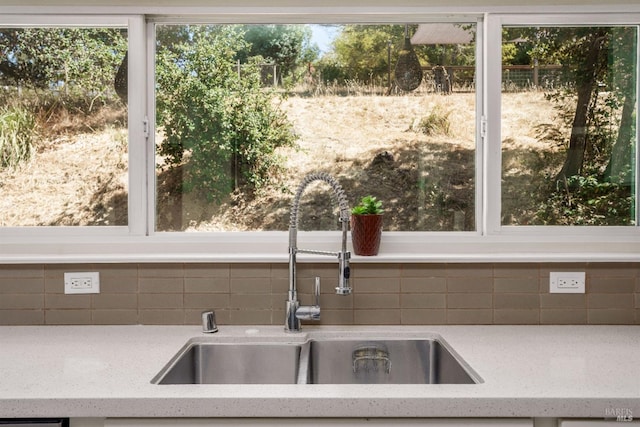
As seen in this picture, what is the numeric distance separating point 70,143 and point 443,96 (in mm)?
1424

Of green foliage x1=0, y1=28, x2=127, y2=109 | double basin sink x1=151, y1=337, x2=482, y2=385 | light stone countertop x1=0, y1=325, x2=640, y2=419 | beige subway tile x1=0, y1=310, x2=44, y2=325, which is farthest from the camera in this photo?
green foliage x1=0, y1=28, x2=127, y2=109

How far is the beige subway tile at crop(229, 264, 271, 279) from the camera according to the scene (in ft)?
6.44

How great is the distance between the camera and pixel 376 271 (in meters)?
1.96

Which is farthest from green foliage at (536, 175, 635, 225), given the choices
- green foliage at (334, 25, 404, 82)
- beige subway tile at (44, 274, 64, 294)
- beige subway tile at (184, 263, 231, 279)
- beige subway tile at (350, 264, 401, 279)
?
beige subway tile at (44, 274, 64, 294)

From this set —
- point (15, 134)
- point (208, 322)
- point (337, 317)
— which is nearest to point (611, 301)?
point (337, 317)

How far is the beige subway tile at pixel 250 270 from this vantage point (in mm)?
1963

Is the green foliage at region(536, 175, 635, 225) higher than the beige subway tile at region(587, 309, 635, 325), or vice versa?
the green foliage at region(536, 175, 635, 225)

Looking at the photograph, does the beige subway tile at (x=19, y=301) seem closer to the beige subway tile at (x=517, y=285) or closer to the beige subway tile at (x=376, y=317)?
the beige subway tile at (x=376, y=317)

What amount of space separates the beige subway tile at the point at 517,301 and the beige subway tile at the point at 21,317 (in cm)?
162

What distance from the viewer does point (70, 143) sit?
2.08 m

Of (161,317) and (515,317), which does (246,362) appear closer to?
(161,317)

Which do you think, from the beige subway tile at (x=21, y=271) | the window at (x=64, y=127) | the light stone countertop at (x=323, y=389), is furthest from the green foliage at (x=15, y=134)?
the light stone countertop at (x=323, y=389)

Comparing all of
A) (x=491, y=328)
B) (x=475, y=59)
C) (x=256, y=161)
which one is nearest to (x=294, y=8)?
(x=256, y=161)

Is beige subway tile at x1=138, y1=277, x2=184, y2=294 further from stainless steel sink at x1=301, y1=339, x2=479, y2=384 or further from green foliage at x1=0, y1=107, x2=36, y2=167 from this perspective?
green foliage at x1=0, y1=107, x2=36, y2=167
